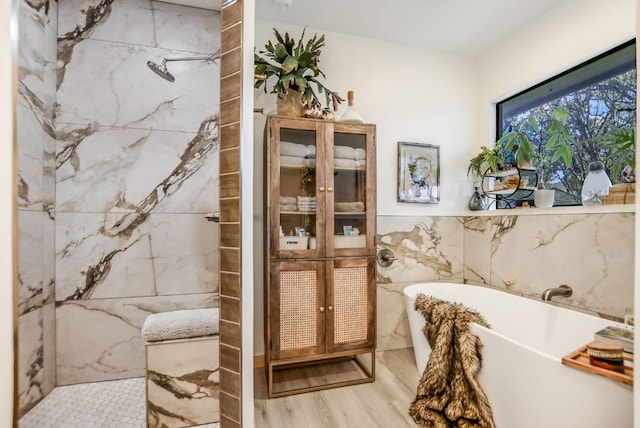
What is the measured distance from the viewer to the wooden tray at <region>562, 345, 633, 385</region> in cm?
97

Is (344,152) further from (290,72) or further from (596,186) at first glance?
(596,186)

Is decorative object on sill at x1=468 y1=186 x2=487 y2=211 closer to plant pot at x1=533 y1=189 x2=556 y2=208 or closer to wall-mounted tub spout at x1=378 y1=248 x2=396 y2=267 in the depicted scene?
plant pot at x1=533 y1=189 x2=556 y2=208

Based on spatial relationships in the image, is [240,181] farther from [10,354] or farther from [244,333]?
[10,354]

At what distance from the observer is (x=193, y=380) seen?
1412mm

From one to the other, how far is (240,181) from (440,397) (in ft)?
5.02

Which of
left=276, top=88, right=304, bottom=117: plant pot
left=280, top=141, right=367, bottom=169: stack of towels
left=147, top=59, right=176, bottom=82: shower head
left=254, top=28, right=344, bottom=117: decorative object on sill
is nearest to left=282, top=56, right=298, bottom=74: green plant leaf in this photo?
left=254, top=28, right=344, bottom=117: decorative object on sill

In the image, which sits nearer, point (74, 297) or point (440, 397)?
point (74, 297)

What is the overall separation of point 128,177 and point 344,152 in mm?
1265

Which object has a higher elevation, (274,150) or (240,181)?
(274,150)

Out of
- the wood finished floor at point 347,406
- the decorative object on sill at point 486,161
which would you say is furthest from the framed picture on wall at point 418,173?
the wood finished floor at point 347,406

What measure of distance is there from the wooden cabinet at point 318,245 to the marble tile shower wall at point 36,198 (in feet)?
3.31

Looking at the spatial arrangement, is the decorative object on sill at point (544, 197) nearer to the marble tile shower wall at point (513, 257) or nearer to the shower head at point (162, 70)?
the marble tile shower wall at point (513, 257)

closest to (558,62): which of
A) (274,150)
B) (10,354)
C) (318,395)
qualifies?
(274,150)

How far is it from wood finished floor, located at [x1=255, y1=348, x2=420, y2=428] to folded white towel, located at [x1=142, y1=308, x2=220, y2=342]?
67 cm
